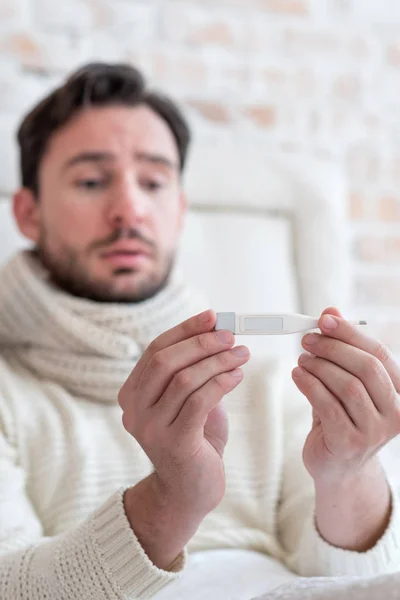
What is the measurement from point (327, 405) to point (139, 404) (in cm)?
15

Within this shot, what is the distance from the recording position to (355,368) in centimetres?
55

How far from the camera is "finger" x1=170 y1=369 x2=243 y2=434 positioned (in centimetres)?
54

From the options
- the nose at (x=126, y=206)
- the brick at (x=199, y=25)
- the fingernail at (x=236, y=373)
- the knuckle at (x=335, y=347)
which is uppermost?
the brick at (x=199, y=25)

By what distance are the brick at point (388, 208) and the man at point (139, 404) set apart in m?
0.55

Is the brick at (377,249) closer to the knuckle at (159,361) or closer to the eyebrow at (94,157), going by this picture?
the eyebrow at (94,157)

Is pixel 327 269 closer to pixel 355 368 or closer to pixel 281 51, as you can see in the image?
pixel 281 51

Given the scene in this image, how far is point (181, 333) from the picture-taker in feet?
1.82

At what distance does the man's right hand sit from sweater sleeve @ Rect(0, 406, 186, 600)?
1cm

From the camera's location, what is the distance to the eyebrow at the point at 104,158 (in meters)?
0.91

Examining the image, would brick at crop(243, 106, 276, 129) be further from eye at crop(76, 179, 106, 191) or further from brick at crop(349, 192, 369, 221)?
eye at crop(76, 179, 106, 191)

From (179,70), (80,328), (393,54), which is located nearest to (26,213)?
(80,328)

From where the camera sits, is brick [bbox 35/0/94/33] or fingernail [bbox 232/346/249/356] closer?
fingernail [bbox 232/346/249/356]

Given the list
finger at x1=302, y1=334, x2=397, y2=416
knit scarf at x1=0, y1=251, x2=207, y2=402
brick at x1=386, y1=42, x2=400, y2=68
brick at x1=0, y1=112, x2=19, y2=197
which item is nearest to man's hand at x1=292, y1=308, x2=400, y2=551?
finger at x1=302, y1=334, x2=397, y2=416

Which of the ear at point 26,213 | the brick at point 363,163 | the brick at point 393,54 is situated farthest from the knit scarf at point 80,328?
the brick at point 393,54
